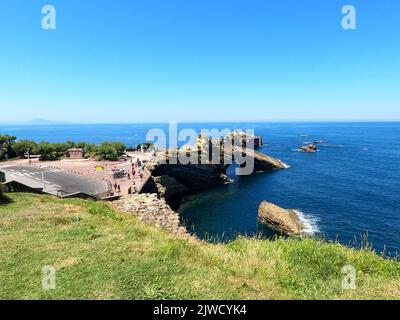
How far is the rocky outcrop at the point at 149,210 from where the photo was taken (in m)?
28.8

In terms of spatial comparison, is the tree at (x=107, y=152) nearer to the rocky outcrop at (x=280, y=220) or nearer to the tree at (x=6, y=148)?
the tree at (x=6, y=148)

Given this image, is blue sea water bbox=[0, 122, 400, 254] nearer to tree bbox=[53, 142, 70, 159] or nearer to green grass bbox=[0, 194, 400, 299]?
green grass bbox=[0, 194, 400, 299]

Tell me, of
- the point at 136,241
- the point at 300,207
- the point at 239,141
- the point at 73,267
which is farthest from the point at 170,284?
the point at 239,141

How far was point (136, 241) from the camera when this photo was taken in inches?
443

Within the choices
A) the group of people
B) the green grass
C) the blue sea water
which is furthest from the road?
the green grass

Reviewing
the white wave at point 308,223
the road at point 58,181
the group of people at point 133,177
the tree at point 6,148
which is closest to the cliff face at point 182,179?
the group of people at point 133,177

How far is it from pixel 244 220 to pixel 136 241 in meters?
27.1

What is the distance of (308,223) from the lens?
34.2 m

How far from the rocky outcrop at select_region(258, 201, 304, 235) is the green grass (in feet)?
67.5

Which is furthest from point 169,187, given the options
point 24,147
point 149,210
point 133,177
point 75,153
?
point 24,147

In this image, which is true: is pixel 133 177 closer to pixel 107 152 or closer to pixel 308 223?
pixel 107 152

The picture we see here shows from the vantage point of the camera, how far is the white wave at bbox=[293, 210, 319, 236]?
31406 millimetres

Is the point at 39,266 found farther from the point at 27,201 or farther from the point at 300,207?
the point at 300,207
